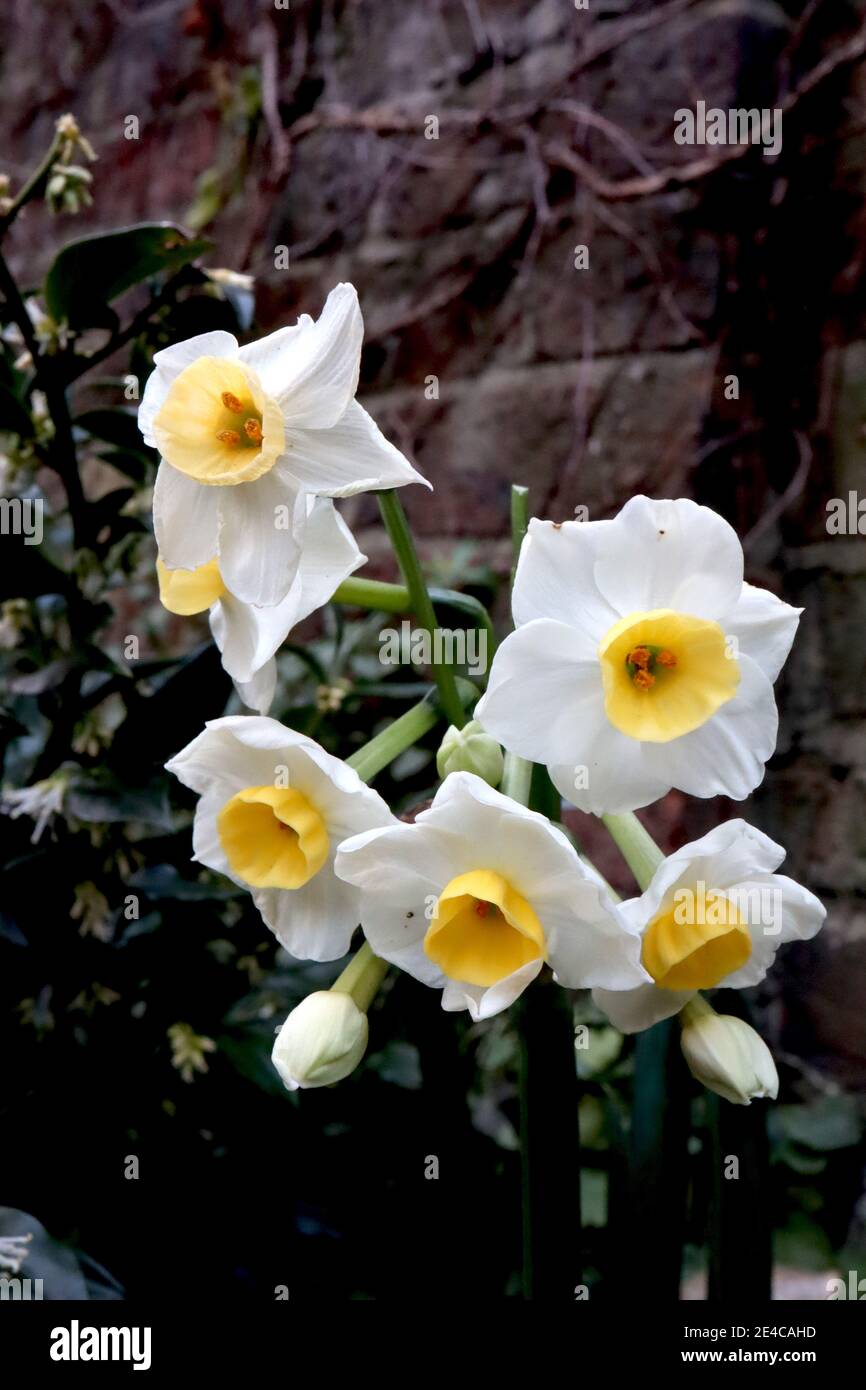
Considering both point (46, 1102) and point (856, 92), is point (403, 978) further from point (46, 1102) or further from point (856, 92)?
point (856, 92)

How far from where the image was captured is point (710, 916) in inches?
20.1

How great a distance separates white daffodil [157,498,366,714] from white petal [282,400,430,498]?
0.05ft

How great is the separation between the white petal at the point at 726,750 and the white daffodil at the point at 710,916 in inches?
0.9

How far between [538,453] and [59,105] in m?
1.31

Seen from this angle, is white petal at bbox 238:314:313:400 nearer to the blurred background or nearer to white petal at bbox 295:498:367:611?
white petal at bbox 295:498:367:611

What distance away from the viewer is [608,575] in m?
0.52

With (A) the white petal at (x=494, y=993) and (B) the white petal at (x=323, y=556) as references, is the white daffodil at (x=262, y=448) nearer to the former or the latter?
(B) the white petal at (x=323, y=556)

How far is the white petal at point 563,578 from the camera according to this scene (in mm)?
507

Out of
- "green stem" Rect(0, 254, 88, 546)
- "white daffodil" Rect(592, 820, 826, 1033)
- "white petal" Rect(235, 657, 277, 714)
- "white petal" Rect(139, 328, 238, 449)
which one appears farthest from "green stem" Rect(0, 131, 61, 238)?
"white daffodil" Rect(592, 820, 826, 1033)

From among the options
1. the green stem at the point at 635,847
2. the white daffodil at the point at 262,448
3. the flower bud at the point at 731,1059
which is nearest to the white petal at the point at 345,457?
the white daffodil at the point at 262,448

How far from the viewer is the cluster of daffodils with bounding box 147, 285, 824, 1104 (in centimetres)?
49

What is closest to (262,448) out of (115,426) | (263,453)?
(263,453)
